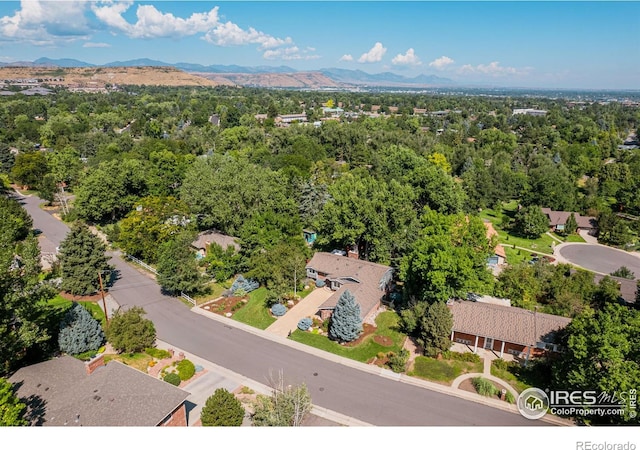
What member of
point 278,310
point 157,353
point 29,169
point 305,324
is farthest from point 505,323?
point 29,169

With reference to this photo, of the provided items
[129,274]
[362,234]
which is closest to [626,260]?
[362,234]

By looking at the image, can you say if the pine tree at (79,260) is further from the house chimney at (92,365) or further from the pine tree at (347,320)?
the pine tree at (347,320)

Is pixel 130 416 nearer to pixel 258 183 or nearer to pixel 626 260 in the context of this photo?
pixel 258 183

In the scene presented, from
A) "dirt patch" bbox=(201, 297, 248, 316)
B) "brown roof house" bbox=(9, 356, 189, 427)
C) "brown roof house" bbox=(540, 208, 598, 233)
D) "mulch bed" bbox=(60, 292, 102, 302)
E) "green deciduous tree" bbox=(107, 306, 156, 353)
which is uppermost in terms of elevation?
"brown roof house" bbox=(540, 208, 598, 233)

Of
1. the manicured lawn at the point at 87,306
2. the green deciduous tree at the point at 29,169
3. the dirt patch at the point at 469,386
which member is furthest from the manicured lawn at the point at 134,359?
the green deciduous tree at the point at 29,169

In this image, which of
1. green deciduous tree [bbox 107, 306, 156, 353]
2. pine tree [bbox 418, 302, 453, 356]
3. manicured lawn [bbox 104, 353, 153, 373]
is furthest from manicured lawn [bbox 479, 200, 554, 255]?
manicured lawn [bbox 104, 353, 153, 373]
